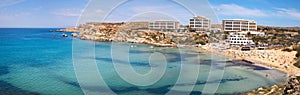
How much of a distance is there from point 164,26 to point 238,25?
10.2 m

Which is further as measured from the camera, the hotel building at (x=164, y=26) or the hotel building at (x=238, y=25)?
the hotel building at (x=238, y=25)

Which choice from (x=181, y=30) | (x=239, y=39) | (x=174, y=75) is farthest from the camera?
(x=181, y=30)

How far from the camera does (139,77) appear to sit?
1101 centimetres

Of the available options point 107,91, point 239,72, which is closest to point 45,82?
point 107,91

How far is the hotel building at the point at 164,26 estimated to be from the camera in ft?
96.9

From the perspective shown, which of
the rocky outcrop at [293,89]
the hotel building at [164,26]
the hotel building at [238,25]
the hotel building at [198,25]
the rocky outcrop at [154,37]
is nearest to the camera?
the rocky outcrop at [293,89]

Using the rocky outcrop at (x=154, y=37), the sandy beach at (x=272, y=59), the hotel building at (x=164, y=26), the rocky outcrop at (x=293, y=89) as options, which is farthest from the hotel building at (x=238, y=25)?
the rocky outcrop at (x=293, y=89)

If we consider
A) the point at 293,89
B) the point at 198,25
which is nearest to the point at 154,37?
the point at 198,25

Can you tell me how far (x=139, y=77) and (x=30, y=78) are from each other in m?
4.19

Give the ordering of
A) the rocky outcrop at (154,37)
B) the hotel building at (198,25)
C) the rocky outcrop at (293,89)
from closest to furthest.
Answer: the rocky outcrop at (293,89)
the rocky outcrop at (154,37)
the hotel building at (198,25)

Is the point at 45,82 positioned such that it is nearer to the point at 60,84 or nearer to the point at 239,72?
the point at 60,84

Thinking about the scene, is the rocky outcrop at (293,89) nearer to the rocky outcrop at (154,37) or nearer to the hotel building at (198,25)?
the rocky outcrop at (154,37)

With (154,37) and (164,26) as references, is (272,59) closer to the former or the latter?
(154,37)

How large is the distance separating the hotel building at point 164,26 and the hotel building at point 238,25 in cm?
821
